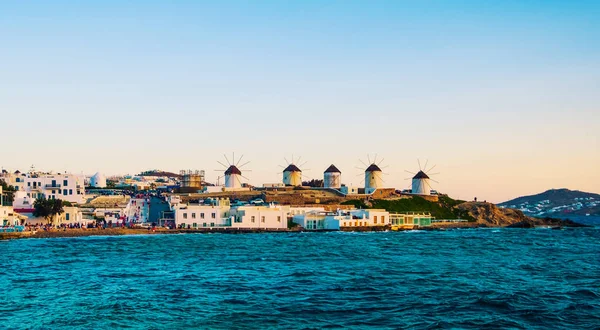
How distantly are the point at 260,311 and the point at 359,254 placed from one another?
25378 mm

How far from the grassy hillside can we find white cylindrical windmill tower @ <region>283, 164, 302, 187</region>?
24383 millimetres

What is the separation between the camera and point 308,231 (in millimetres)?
85250

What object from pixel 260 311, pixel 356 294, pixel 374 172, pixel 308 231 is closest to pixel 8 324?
pixel 260 311

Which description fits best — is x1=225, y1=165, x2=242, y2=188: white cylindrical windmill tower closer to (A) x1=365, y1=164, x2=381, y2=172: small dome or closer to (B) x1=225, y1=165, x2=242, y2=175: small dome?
(B) x1=225, y1=165, x2=242, y2=175: small dome

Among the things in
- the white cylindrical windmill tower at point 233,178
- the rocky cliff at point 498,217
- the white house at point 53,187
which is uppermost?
the white cylindrical windmill tower at point 233,178

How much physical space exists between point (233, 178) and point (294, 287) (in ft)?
293

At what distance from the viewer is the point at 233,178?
4803 inches

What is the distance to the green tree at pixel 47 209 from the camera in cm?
7594

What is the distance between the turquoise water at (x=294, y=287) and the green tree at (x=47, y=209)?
1869cm

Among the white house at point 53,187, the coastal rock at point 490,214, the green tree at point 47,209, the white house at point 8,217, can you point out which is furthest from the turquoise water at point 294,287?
the coastal rock at point 490,214

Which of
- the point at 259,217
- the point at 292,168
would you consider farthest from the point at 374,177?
the point at 259,217

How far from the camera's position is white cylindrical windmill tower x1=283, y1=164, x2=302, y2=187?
130250 millimetres

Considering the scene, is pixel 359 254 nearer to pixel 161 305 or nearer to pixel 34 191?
pixel 161 305

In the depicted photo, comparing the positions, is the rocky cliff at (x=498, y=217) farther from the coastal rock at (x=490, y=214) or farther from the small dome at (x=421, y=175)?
the small dome at (x=421, y=175)
